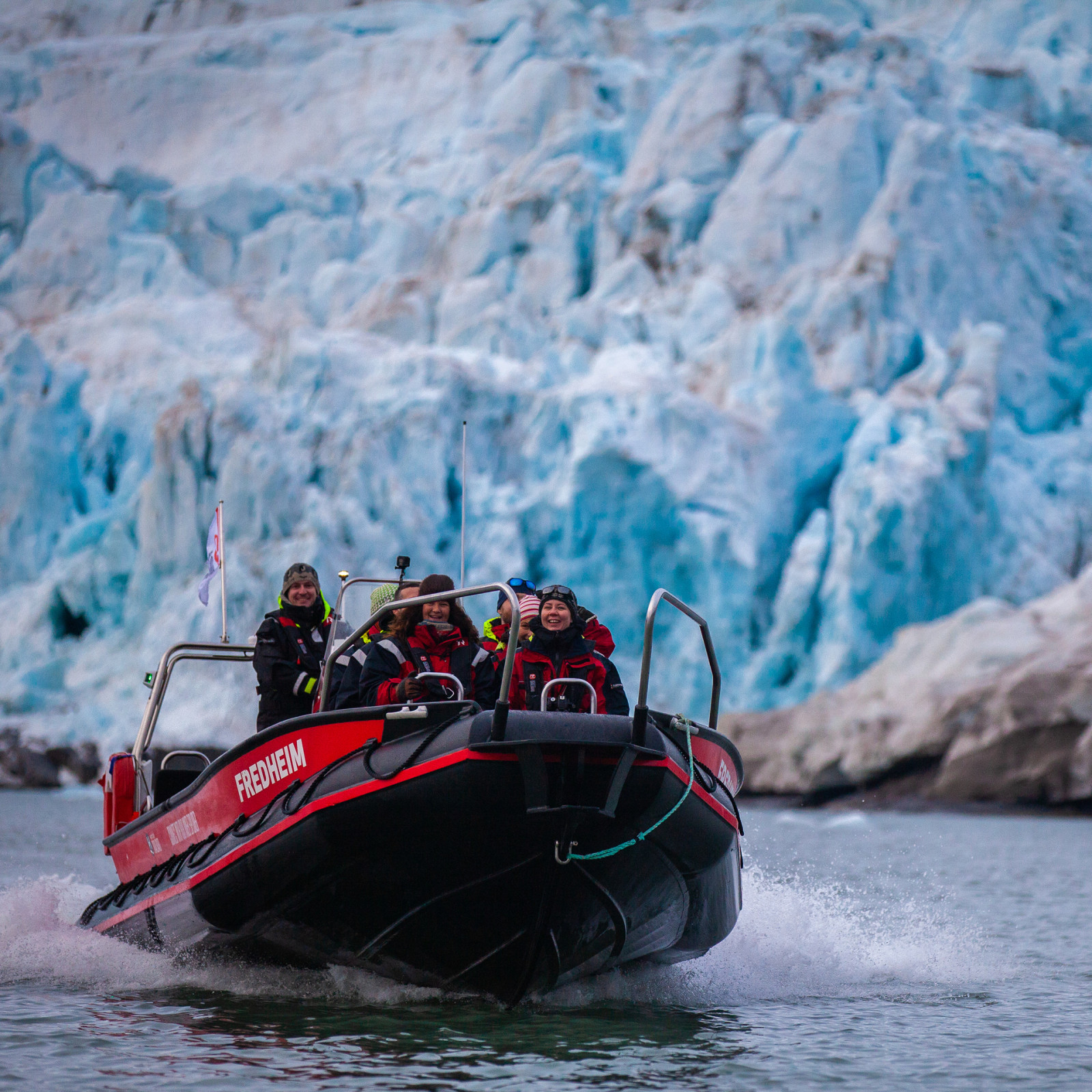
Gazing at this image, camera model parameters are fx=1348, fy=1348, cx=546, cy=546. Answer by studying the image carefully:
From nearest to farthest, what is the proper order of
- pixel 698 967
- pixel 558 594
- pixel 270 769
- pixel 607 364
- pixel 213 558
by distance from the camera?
pixel 558 594 → pixel 270 769 → pixel 698 967 → pixel 213 558 → pixel 607 364

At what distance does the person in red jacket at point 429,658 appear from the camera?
18.9 ft

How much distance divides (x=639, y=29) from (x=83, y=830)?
4045cm

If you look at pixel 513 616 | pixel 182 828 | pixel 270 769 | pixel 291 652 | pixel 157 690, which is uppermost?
pixel 513 616

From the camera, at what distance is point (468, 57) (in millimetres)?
52281

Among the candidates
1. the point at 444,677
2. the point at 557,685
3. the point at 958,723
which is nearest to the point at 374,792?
the point at 444,677

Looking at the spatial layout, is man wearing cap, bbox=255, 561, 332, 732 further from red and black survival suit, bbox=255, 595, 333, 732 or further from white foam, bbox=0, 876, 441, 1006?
white foam, bbox=0, 876, 441, 1006

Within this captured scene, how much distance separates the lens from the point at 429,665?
584 cm

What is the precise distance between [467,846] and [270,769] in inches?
43.9

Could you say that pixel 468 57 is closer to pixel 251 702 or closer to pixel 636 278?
pixel 636 278

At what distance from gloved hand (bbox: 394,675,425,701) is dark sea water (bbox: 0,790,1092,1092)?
50.7 inches

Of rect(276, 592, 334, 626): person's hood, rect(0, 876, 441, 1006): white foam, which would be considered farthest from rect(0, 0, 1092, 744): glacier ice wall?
rect(276, 592, 334, 626): person's hood

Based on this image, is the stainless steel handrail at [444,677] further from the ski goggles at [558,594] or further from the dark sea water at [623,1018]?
the dark sea water at [623,1018]

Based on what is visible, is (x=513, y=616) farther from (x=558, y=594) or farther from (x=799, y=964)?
(x=799, y=964)

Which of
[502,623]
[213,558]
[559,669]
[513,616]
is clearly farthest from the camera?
[213,558]
